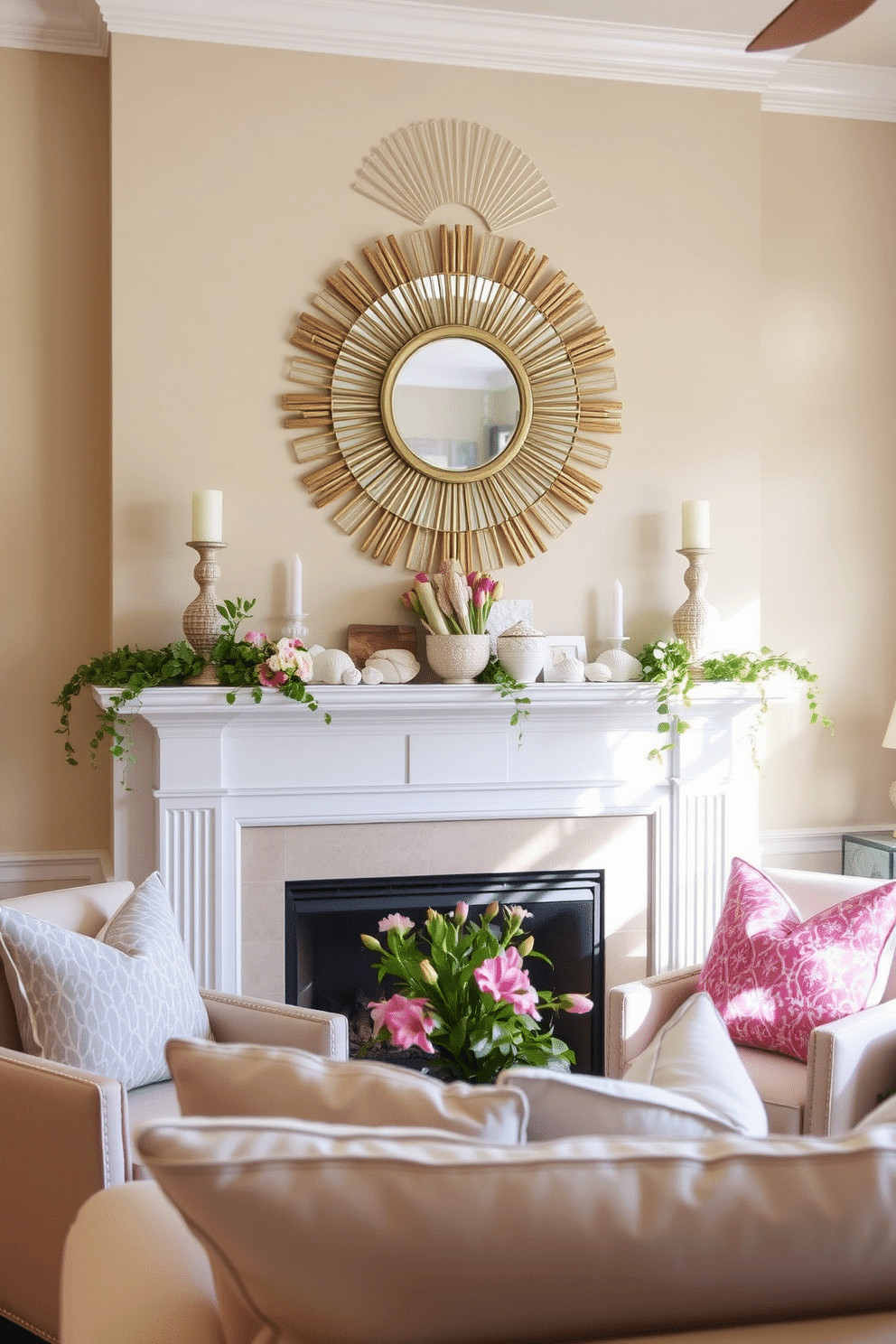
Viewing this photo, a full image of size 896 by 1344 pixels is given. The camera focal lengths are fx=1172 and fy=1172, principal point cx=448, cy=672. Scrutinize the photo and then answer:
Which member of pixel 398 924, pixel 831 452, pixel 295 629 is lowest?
pixel 398 924

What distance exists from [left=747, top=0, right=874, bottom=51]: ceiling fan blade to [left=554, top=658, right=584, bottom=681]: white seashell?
162 centimetres

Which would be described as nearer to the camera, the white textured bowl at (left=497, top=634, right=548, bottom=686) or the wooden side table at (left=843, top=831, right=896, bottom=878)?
the white textured bowl at (left=497, top=634, right=548, bottom=686)

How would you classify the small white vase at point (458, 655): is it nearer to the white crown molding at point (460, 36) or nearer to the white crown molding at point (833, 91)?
the white crown molding at point (460, 36)

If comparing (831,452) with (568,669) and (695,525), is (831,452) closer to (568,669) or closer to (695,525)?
(695,525)

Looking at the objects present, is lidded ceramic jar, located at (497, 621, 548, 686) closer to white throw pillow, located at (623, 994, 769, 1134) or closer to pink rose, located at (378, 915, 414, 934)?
pink rose, located at (378, 915, 414, 934)

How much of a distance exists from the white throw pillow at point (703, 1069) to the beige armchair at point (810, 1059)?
957 millimetres

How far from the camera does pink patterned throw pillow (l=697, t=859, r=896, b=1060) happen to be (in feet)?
8.09

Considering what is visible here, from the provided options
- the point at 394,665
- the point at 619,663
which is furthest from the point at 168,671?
the point at 619,663

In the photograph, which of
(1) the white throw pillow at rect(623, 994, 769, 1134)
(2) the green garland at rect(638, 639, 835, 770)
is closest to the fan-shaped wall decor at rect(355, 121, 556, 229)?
(2) the green garland at rect(638, 639, 835, 770)

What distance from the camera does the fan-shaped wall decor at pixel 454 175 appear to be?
331 cm

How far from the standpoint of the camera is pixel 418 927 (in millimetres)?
3424

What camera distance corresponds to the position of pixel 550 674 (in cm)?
335

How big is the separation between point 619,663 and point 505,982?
1723 millimetres

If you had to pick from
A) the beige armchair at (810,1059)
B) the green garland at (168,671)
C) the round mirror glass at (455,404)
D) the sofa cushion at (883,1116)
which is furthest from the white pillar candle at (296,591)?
the sofa cushion at (883,1116)
